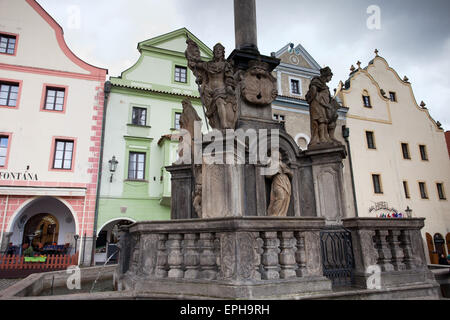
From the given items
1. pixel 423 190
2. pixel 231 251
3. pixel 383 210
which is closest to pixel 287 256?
pixel 231 251

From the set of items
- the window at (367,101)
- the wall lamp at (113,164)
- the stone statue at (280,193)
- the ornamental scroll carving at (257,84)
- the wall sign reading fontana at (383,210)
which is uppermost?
the window at (367,101)

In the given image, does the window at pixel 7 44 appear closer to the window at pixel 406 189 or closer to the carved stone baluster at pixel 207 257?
the carved stone baluster at pixel 207 257

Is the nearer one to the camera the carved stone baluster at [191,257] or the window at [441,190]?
the carved stone baluster at [191,257]

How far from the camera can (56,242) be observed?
18859mm

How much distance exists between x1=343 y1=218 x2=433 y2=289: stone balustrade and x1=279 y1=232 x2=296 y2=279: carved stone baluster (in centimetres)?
118

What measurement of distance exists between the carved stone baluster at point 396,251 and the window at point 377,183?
66.7 ft

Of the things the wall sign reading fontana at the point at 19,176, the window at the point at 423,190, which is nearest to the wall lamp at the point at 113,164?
the wall sign reading fontana at the point at 19,176

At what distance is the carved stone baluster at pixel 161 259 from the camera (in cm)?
405

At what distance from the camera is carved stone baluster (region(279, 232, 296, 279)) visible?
3820mm

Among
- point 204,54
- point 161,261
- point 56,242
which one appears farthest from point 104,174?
point 161,261
